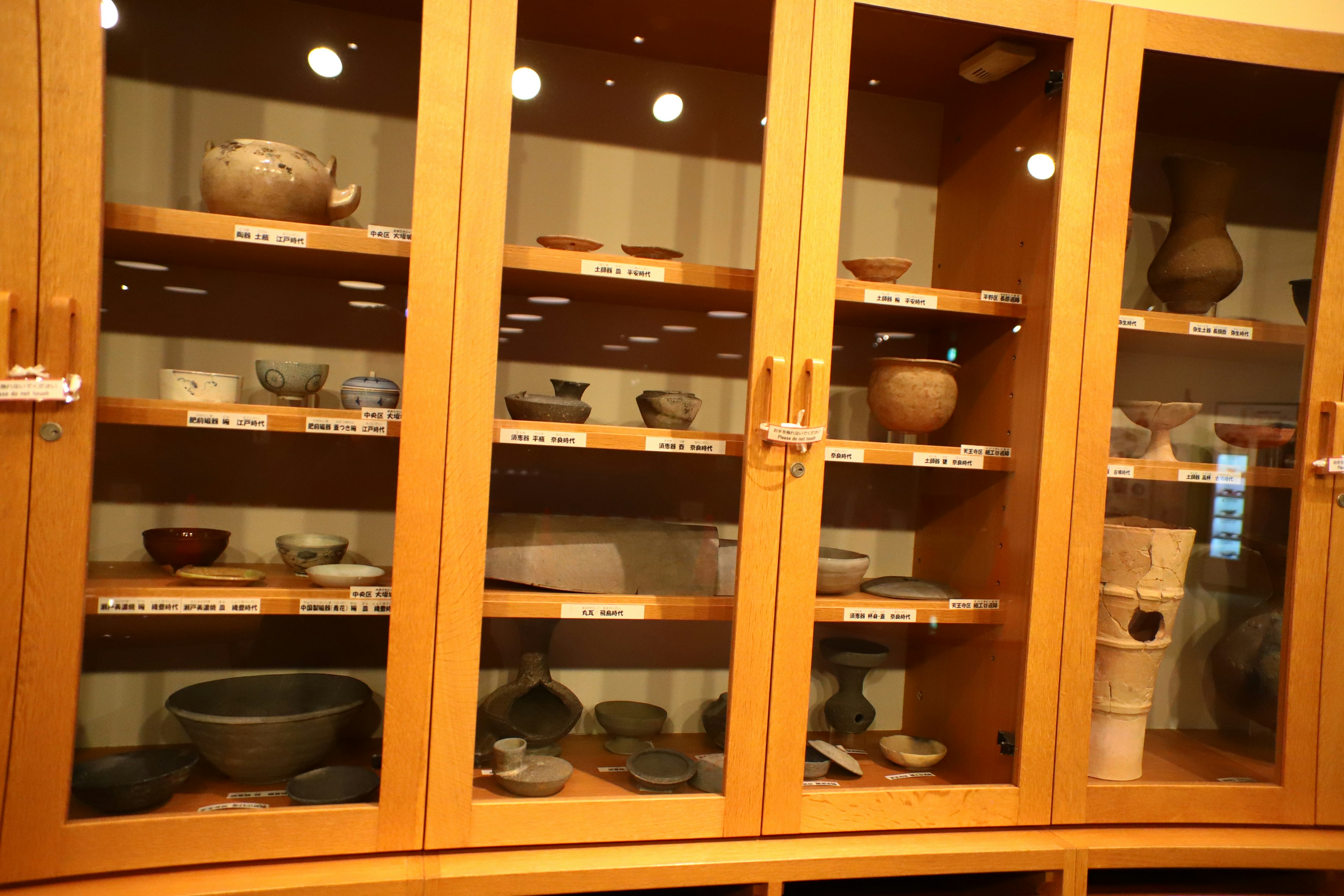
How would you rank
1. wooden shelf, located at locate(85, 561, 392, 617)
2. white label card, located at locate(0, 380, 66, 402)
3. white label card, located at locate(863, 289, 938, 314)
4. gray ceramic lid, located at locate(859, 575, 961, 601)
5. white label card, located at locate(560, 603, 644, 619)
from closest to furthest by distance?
white label card, located at locate(0, 380, 66, 402), wooden shelf, located at locate(85, 561, 392, 617), white label card, located at locate(560, 603, 644, 619), white label card, located at locate(863, 289, 938, 314), gray ceramic lid, located at locate(859, 575, 961, 601)

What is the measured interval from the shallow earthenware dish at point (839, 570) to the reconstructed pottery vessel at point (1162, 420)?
70cm

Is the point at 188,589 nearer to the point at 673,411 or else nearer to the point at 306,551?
the point at 306,551

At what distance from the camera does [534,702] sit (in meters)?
1.66

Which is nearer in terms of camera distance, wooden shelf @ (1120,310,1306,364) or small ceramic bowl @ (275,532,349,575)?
small ceramic bowl @ (275,532,349,575)

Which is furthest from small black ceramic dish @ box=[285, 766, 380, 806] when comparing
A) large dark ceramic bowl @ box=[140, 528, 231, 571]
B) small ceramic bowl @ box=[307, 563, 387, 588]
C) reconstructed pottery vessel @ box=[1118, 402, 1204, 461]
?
reconstructed pottery vessel @ box=[1118, 402, 1204, 461]

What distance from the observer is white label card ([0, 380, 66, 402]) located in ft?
4.27

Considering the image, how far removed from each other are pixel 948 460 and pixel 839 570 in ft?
1.11

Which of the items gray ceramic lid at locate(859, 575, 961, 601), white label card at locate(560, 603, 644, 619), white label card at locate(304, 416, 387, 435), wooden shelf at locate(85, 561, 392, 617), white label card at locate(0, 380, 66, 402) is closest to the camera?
white label card at locate(0, 380, 66, 402)

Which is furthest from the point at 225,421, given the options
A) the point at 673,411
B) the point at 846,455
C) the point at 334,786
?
the point at 846,455

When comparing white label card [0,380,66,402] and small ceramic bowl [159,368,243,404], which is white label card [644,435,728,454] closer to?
small ceramic bowl [159,368,243,404]

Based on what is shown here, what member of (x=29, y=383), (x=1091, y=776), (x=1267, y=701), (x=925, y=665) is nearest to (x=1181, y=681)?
(x=1267, y=701)

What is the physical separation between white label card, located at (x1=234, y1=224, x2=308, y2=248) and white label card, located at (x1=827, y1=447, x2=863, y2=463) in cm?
108

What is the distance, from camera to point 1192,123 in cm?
183

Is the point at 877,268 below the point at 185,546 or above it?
above
